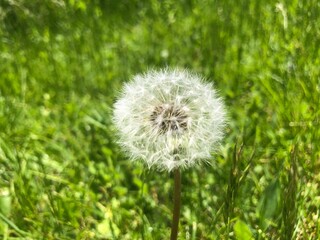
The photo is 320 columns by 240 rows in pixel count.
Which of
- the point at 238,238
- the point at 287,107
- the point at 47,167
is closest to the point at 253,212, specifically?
the point at 238,238

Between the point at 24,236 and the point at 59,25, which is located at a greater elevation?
the point at 59,25

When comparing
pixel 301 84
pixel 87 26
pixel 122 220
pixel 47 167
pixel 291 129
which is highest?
pixel 87 26

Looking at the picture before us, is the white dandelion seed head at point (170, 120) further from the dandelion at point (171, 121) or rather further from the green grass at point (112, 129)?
the green grass at point (112, 129)

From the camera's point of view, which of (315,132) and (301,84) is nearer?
(315,132)

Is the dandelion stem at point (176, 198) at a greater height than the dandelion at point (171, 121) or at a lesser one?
lesser

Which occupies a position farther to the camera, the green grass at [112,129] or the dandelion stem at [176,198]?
the green grass at [112,129]

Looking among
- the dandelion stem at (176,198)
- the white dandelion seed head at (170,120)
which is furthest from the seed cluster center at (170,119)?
the dandelion stem at (176,198)

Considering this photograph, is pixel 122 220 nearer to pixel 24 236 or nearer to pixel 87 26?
pixel 24 236
